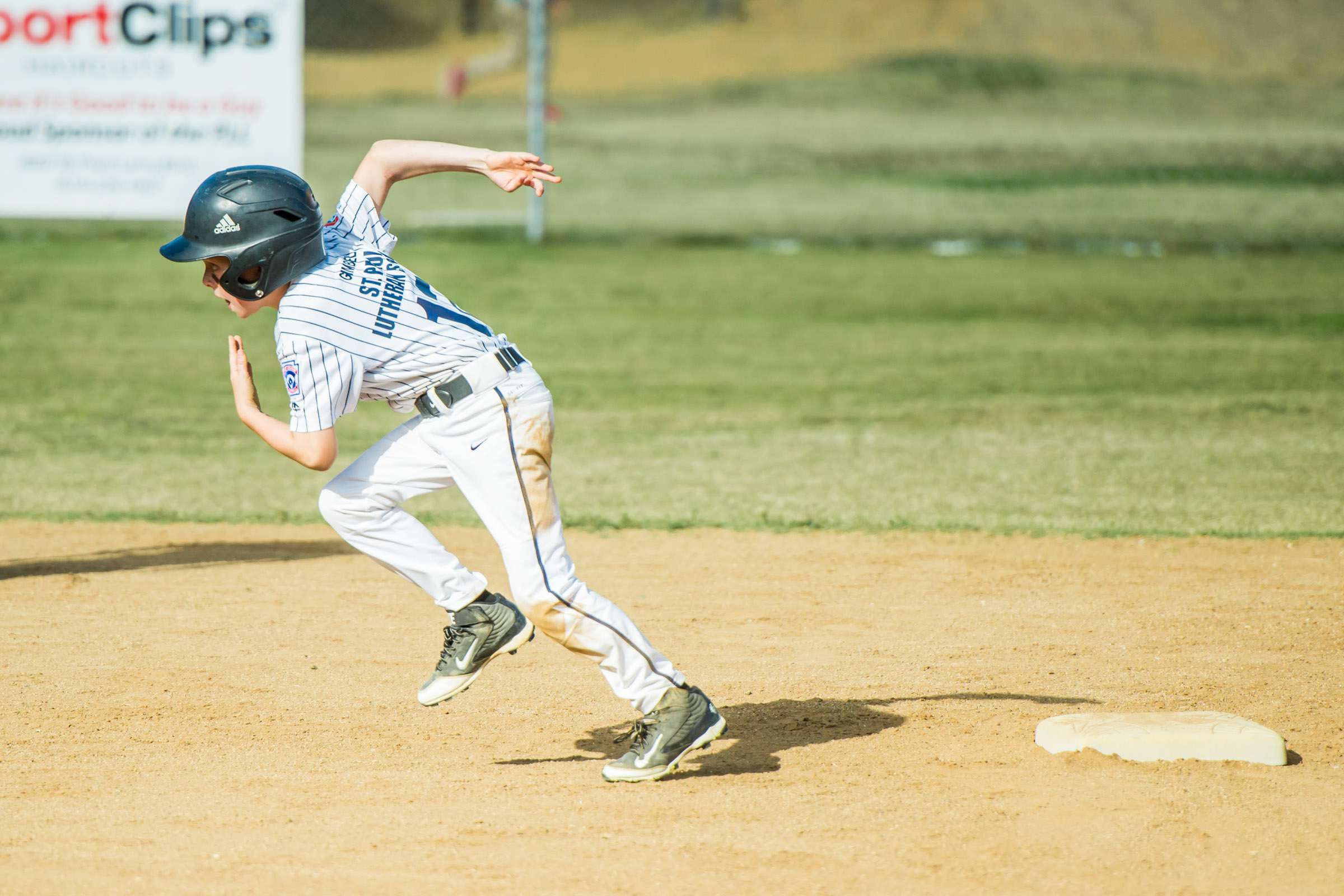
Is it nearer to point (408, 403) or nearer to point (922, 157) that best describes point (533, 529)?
point (408, 403)

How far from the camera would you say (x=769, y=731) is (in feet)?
16.8

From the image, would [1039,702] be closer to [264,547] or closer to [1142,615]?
[1142,615]

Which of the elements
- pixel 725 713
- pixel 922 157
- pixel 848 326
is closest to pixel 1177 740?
pixel 725 713

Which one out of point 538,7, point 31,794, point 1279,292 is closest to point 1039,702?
point 31,794

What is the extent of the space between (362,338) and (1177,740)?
2776 millimetres

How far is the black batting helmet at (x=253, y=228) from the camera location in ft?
14.5

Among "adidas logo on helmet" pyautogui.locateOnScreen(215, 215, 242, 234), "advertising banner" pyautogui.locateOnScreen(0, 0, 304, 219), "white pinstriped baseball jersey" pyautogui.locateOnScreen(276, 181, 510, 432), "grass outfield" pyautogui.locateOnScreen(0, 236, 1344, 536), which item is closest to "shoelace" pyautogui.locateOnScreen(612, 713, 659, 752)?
"white pinstriped baseball jersey" pyautogui.locateOnScreen(276, 181, 510, 432)

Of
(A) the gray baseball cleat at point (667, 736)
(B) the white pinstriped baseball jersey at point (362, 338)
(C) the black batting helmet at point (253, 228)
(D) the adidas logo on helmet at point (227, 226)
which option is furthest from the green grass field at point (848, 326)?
(D) the adidas logo on helmet at point (227, 226)

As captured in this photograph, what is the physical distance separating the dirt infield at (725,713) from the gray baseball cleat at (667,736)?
0.23 ft

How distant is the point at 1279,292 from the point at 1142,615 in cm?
1151

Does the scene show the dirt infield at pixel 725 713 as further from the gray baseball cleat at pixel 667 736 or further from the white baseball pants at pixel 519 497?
the white baseball pants at pixel 519 497

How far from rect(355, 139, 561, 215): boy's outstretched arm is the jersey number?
0.45 meters

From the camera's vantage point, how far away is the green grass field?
9.16m

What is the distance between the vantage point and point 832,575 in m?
7.28
